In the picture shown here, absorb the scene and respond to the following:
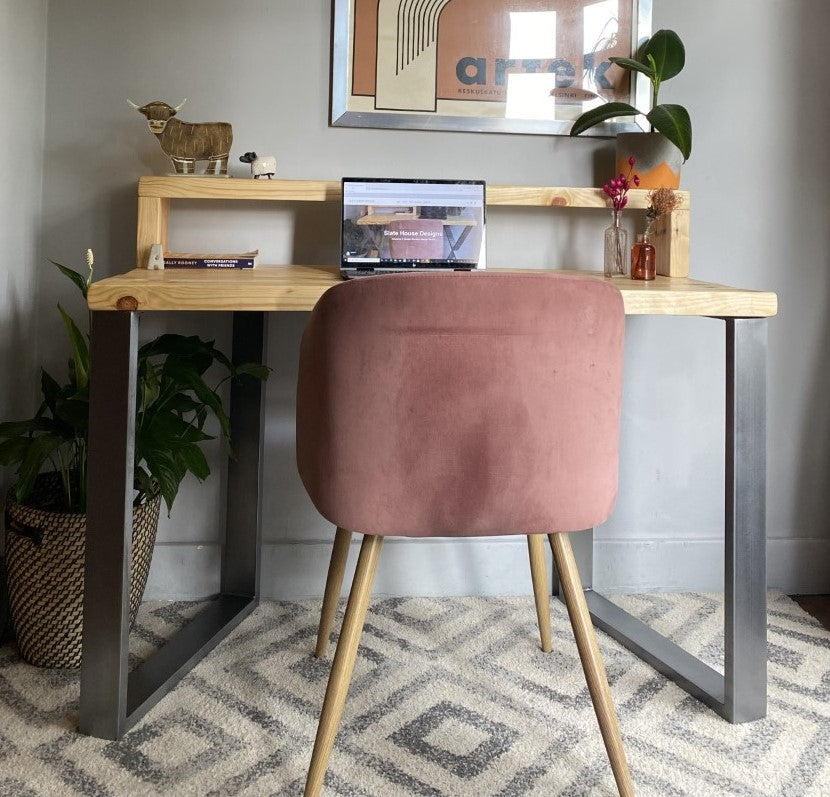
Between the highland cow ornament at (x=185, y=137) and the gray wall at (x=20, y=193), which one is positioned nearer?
the gray wall at (x=20, y=193)

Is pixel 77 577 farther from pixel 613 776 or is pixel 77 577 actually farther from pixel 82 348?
pixel 613 776

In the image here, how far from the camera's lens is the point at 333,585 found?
1724mm

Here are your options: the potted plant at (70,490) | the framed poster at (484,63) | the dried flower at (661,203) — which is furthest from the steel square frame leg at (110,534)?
the dried flower at (661,203)

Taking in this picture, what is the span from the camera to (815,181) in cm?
220

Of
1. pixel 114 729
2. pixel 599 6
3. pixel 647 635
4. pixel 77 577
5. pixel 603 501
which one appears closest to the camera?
pixel 603 501

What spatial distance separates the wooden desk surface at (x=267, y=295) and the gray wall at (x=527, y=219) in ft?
1.57

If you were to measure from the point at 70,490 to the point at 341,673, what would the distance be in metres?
0.78

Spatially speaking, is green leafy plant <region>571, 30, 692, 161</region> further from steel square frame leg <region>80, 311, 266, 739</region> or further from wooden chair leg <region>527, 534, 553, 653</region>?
steel square frame leg <region>80, 311, 266, 739</region>

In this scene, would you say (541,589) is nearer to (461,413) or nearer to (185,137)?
(461,413)

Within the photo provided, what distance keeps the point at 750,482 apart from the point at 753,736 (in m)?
0.44

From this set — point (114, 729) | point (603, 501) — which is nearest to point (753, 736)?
point (603, 501)

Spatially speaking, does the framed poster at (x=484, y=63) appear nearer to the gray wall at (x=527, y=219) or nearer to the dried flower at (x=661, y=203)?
the gray wall at (x=527, y=219)

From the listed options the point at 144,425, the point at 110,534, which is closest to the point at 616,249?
the point at 144,425

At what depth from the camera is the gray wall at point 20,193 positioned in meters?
1.81
